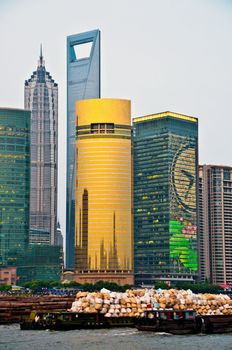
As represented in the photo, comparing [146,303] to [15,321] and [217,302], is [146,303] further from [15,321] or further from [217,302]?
[15,321]

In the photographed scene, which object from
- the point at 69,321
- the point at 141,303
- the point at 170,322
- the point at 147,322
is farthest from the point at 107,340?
the point at 141,303

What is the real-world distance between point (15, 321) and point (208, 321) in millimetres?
41738

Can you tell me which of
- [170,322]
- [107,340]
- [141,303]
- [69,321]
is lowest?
[107,340]

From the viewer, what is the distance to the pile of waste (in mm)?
138375

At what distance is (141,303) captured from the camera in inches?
5600

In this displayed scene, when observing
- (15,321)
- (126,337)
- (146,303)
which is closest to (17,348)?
(126,337)

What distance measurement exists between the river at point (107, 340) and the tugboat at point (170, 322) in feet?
6.29

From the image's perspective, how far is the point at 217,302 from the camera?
14875cm

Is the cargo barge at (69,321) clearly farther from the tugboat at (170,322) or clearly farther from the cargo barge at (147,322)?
the tugboat at (170,322)

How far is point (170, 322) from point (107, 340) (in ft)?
52.4

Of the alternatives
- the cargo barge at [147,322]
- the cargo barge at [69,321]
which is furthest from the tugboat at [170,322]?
the cargo barge at [69,321]

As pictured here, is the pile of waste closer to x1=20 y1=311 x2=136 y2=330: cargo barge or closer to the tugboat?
x1=20 y1=311 x2=136 y2=330: cargo barge

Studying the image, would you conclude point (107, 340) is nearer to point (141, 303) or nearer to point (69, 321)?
point (69, 321)

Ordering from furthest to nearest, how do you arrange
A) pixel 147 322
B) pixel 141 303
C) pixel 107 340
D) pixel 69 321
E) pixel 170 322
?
1. pixel 141 303
2. pixel 69 321
3. pixel 147 322
4. pixel 170 322
5. pixel 107 340
